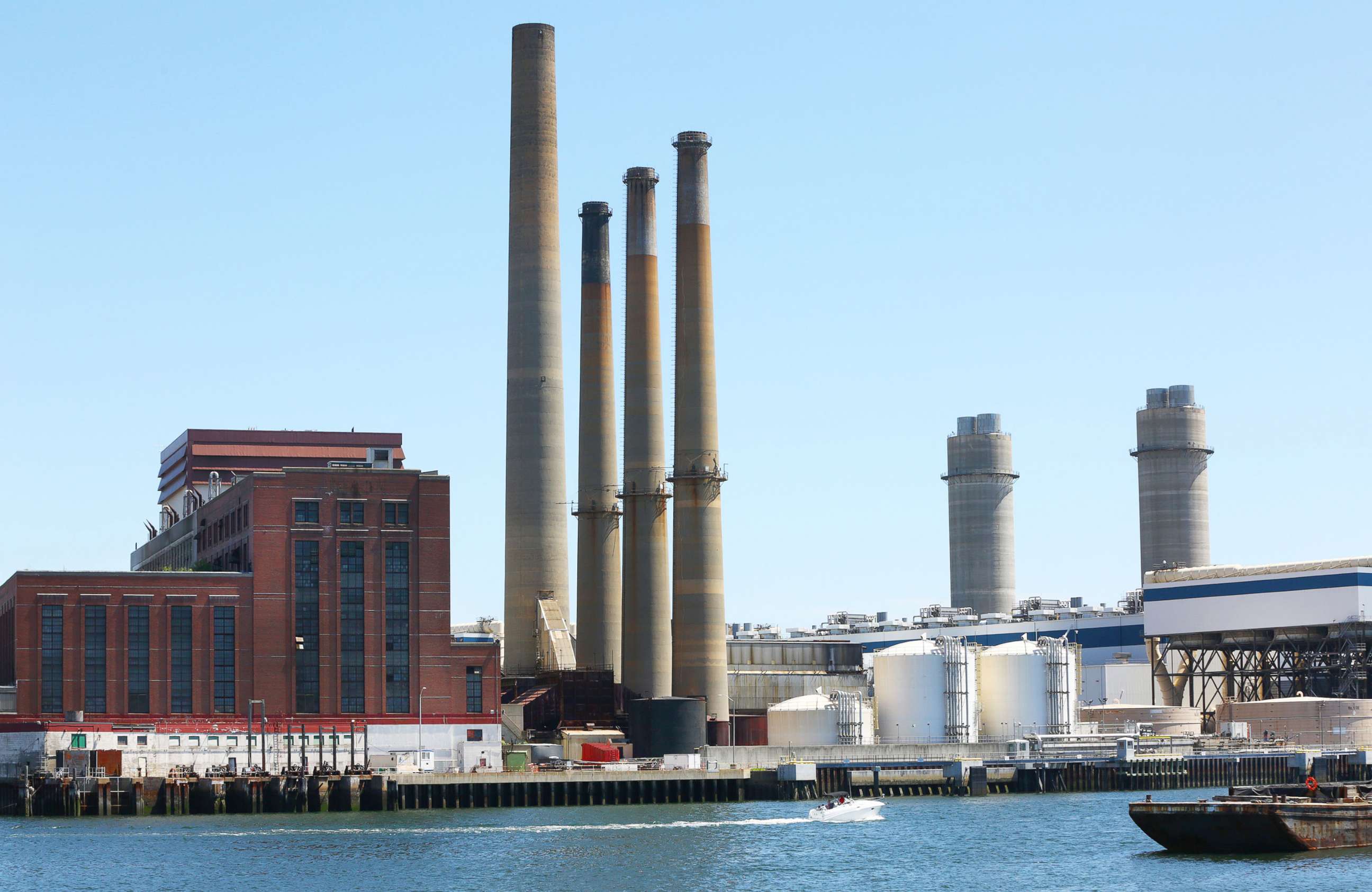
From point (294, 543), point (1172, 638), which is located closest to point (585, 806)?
point (294, 543)

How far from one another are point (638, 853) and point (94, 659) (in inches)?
1907

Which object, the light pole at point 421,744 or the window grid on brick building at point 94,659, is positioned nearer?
the window grid on brick building at point 94,659

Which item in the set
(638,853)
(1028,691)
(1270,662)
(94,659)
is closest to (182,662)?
(94,659)

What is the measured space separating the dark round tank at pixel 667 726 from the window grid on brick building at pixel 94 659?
34045 mm

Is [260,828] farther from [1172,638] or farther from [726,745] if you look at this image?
[1172,638]

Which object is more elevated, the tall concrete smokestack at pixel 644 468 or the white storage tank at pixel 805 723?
the tall concrete smokestack at pixel 644 468

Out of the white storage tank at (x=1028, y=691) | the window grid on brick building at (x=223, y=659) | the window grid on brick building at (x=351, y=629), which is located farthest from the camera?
the white storage tank at (x=1028, y=691)

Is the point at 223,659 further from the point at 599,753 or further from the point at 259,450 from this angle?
the point at 259,450

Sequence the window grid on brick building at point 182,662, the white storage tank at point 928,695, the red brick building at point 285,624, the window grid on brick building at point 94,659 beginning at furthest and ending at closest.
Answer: the white storage tank at point 928,695 < the window grid on brick building at point 182,662 < the red brick building at point 285,624 < the window grid on brick building at point 94,659

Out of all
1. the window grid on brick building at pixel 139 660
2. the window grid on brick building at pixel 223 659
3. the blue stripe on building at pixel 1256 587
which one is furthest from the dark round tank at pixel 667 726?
the blue stripe on building at pixel 1256 587

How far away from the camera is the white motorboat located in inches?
4550

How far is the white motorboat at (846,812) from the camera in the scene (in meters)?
116

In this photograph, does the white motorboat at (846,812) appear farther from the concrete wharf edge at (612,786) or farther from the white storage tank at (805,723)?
the white storage tank at (805,723)

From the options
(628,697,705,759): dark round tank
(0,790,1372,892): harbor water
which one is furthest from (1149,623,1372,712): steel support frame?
(628,697,705,759): dark round tank
